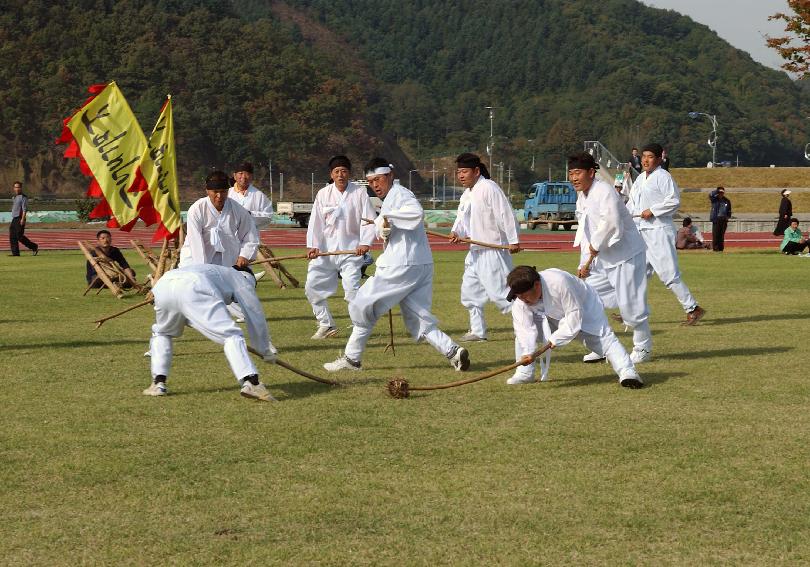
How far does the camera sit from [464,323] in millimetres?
13398

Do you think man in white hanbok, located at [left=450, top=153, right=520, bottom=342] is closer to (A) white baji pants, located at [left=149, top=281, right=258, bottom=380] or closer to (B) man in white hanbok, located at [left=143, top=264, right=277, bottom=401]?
(B) man in white hanbok, located at [left=143, top=264, right=277, bottom=401]

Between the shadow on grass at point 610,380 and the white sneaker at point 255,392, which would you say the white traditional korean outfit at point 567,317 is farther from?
the white sneaker at point 255,392

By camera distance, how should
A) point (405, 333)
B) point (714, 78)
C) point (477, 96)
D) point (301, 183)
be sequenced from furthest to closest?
point (714, 78), point (477, 96), point (301, 183), point (405, 333)

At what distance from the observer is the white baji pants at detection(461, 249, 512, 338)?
11633 millimetres

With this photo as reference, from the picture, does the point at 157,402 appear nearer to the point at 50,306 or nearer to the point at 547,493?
the point at 547,493

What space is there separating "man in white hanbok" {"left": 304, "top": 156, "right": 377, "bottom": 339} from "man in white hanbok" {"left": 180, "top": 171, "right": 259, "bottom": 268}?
183 centimetres

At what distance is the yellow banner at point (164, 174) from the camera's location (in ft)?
48.3

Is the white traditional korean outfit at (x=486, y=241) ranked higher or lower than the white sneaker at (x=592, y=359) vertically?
higher

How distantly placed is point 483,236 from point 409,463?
577 centimetres

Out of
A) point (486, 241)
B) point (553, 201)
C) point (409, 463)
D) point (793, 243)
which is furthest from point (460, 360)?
point (553, 201)

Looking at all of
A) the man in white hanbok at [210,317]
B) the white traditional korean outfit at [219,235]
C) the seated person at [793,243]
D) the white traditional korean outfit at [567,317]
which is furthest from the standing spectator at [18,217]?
the white traditional korean outfit at [567,317]

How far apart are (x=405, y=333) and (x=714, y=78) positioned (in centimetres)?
18573

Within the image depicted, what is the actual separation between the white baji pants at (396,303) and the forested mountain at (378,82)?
302 feet

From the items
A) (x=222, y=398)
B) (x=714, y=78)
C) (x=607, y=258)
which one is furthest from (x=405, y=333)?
(x=714, y=78)
